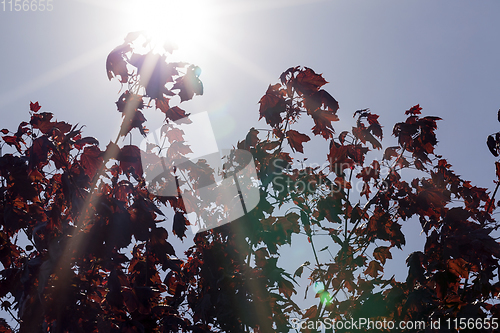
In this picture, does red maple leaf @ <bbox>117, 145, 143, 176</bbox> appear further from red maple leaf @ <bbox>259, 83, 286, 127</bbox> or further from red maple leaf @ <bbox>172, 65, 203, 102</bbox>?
red maple leaf @ <bbox>259, 83, 286, 127</bbox>

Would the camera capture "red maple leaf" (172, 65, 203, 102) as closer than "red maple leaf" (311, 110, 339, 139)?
Yes

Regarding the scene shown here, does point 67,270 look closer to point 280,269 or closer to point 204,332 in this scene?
point 204,332

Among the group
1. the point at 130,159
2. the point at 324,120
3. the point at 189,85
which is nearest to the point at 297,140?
the point at 324,120
